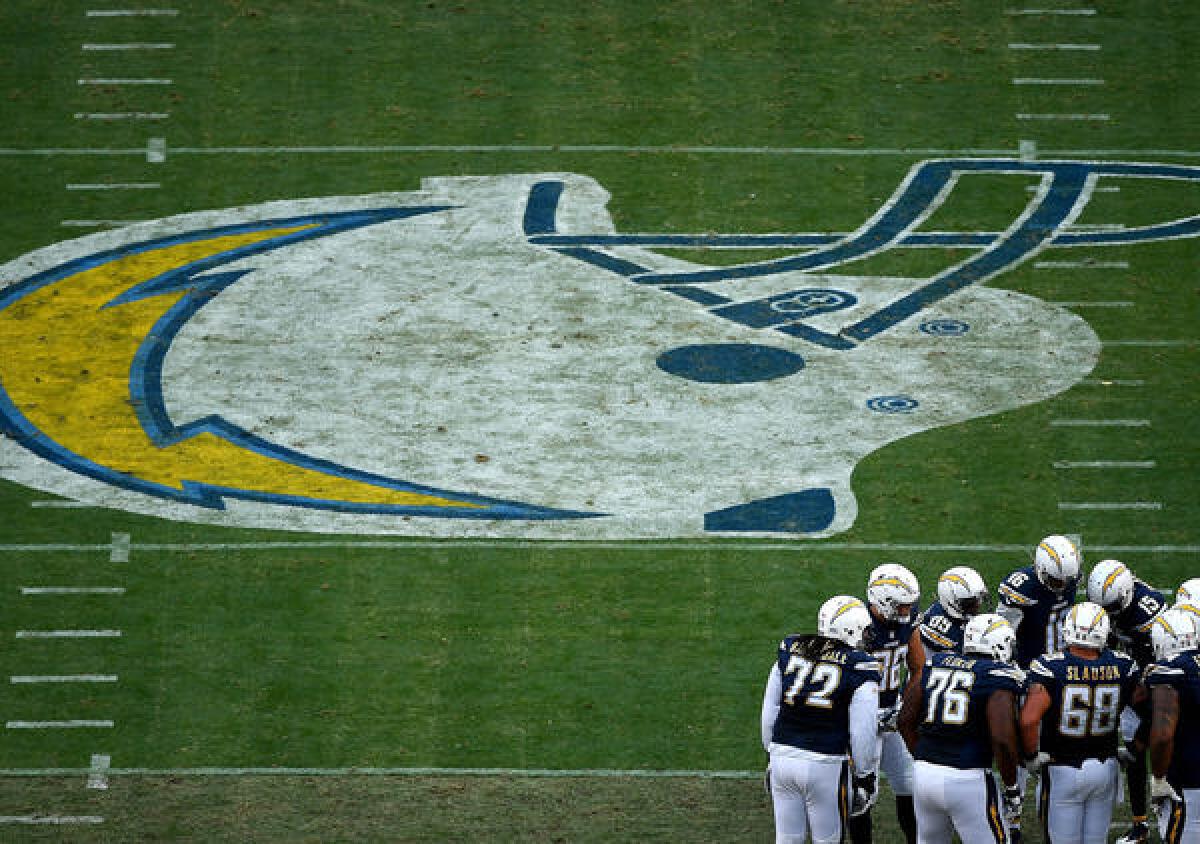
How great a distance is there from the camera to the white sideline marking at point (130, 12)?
68.2ft

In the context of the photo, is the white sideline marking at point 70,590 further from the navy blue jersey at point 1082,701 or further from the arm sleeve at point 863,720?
the navy blue jersey at point 1082,701

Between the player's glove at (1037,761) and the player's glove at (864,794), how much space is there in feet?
2.88

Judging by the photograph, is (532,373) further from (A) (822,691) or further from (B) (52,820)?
(A) (822,691)

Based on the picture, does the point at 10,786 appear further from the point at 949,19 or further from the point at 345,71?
the point at 949,19

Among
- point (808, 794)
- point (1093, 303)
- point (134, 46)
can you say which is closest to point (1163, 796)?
point (808, 794)

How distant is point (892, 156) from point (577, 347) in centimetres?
389

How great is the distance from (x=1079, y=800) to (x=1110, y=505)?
5.08m

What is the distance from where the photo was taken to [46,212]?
60.4 ft

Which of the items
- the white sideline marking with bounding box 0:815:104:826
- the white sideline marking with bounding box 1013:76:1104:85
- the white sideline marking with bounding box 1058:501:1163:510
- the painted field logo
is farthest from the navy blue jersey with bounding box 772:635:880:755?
the white sideline marking with bounding box 1013:76:1104:85

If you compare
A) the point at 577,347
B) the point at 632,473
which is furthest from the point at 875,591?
the point at 577,347

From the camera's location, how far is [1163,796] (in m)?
10.1

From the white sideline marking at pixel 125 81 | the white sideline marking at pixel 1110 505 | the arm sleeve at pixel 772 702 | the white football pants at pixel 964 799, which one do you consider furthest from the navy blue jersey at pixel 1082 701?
the white sideline marking at pixel 125 81

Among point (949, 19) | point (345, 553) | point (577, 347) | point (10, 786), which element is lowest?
point (10, 786)

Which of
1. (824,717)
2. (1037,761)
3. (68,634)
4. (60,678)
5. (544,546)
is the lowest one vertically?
(60,678)
